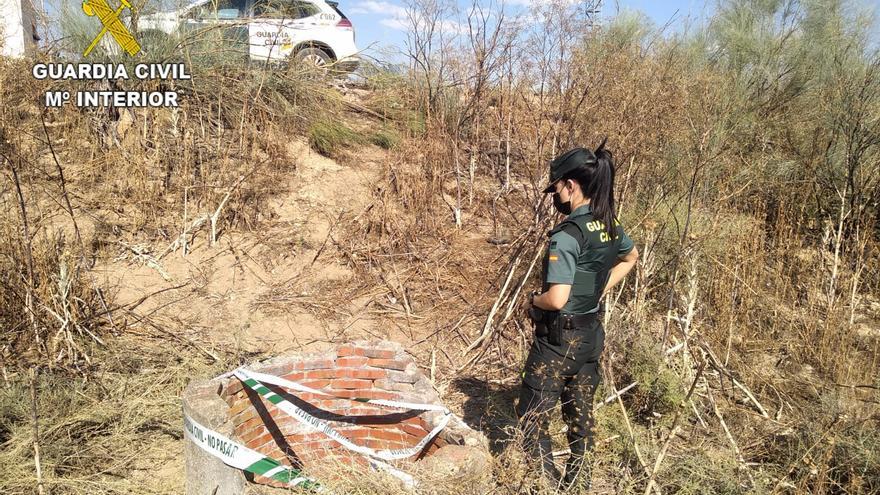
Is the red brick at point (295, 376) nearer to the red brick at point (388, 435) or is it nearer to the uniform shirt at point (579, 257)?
the red brick at point (388, 435)

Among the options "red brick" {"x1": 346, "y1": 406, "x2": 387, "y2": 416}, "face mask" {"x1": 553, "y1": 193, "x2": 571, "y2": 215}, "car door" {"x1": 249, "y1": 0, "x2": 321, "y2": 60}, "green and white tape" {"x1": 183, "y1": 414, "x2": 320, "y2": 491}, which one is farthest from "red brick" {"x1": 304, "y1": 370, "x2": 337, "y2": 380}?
"car door" {"x1": 249, "y1": 0, "x2": 321, "y2": 60}

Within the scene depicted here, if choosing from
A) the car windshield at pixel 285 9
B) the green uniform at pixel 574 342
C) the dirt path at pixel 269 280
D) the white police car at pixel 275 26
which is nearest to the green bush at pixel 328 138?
the dirt path at pixel 269 280

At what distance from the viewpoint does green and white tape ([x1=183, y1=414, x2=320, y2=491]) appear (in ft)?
7.27

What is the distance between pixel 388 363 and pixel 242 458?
3.43 ft

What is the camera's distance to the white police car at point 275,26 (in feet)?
21.4

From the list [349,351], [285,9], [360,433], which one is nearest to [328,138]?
[285,9]

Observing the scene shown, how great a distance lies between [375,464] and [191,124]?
5037 mm

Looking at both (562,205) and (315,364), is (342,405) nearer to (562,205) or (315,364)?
(315,364)

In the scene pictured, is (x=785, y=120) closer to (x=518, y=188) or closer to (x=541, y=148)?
(x=518, y=188)

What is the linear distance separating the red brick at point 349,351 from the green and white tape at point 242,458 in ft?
2.88

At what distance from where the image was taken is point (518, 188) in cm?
662

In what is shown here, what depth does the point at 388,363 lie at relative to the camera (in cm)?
314

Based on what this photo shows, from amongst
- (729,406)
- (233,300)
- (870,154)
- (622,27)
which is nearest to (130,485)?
(233,300)

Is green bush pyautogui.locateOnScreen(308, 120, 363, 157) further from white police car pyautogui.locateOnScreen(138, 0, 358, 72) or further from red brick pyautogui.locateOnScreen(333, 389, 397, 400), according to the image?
red brick pyautogui.locateOnScreen(333, 389, 397, 400)
